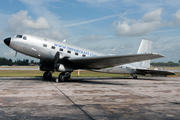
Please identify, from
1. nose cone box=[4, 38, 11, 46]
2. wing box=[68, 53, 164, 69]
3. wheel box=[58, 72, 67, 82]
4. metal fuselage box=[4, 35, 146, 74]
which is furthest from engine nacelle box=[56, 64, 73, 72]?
nose cone box=[4, 38, 11, 46]

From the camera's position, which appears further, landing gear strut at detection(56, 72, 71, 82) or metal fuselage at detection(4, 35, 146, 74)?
landing gear strut at detection(56, 72, 71, 82)

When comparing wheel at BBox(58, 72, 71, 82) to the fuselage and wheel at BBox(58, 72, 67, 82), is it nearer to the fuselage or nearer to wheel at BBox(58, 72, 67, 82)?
wheel at BBox(58, 72, 67, 82)

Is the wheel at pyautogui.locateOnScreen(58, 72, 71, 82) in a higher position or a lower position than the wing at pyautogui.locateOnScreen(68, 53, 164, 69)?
lower

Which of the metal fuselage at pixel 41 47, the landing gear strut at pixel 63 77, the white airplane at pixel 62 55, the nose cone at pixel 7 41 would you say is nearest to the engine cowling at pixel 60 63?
the white airplane at pixel 62 55

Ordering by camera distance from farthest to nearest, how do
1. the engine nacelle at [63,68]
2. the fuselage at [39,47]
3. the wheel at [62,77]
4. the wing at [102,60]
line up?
the wheel at [62,77]
the engine nacelle at [63,68]
the fuselage at [39,47]
the wing at [102,60]

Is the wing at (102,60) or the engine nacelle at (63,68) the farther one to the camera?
the engine nacelle at (63,68)

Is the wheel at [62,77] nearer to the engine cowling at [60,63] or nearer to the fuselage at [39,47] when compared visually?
the engine cowling at [60,63]

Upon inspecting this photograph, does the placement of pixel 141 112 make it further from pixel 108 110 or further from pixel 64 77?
pixel 64 77

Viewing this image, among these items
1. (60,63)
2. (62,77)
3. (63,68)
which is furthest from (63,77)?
(60,63)

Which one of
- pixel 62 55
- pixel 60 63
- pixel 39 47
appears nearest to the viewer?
pixel 39 47

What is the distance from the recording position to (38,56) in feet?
56.1

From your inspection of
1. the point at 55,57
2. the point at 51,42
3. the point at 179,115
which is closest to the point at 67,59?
the point at 55,57

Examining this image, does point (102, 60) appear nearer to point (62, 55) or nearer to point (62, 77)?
point (62, 55)

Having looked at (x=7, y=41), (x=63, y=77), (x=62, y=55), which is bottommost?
(x=63, y=77)
